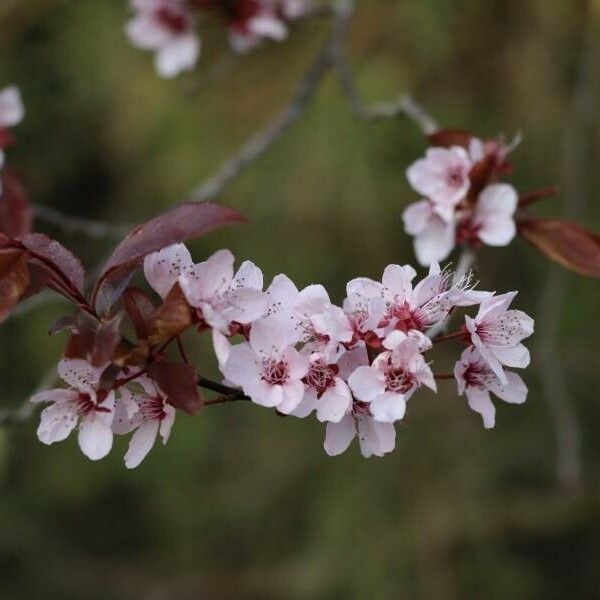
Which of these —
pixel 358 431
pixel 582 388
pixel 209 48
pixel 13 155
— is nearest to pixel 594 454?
pixel 582 388

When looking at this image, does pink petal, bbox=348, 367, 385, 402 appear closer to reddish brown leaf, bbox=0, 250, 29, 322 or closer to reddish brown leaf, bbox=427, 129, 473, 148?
reddish brown leaf, bbox=0, 250, 29, 322

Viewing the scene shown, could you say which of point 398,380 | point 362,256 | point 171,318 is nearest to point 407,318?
point 398,380

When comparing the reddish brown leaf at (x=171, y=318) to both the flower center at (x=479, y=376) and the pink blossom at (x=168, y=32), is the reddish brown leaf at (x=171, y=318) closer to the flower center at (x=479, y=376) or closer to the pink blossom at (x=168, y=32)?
the flower center at (x=479, y=376)

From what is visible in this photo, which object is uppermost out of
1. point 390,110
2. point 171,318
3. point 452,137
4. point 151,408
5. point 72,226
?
point 171,318

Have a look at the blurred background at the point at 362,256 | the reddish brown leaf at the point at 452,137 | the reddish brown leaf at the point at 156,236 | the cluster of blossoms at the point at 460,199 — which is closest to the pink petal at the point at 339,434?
the reddish brown leaf at the point at 156,236

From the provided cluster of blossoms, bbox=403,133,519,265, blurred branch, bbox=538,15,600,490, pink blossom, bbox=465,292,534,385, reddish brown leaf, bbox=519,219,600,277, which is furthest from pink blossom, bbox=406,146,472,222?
blurred branch, bbox=538,15,600,490

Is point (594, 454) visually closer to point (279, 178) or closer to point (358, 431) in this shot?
point (279, 178)

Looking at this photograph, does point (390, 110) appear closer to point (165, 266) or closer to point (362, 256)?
point (165, 266)
